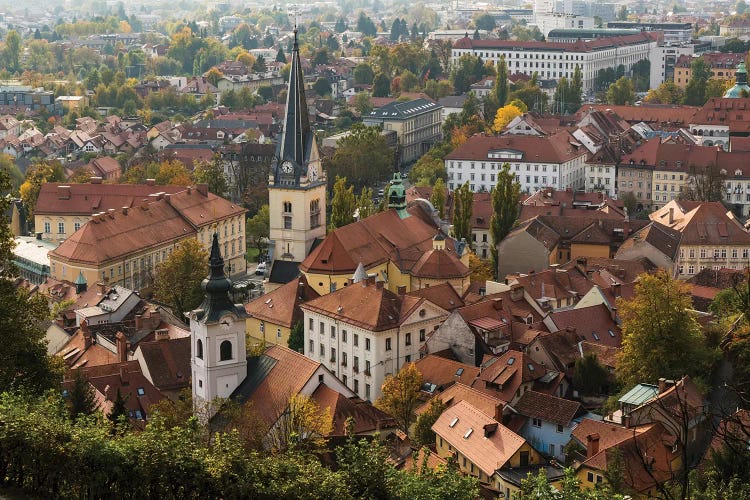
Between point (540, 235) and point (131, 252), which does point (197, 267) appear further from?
Answer: point (540, 235)

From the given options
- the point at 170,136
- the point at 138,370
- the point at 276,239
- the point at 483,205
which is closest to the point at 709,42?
the point at 170,136

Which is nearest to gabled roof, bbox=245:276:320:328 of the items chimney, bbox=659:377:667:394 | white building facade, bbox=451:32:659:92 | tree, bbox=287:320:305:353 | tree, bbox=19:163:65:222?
tree, bbox=287:320:305:353

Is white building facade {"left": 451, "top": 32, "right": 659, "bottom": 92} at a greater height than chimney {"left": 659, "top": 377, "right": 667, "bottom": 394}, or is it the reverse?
white building facade {"left": 451, "top": 32, "right": 659, "bottom": 92}

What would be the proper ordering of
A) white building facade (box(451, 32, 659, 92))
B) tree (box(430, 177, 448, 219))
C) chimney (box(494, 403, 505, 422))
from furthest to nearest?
white building facade (box(451, 32, 659, 92)) < tree (box(430, 177, 448, 219)) < chimney (box(494, 403, 505, 422))

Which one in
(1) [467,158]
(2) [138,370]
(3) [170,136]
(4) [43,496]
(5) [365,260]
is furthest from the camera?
(3) [170,136]

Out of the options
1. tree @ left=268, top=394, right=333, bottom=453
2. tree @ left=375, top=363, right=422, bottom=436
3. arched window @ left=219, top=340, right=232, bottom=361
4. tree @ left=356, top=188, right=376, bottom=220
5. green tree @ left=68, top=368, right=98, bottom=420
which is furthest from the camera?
tree @ left=356, top=188, right=376, bottom=220

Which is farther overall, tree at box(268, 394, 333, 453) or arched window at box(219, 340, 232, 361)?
arched window at box(219, 340, 232, 361)

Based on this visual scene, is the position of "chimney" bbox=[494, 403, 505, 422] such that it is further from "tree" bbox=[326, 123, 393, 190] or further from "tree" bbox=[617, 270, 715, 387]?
"tree" bbox=[326, 123, 393, 190]
